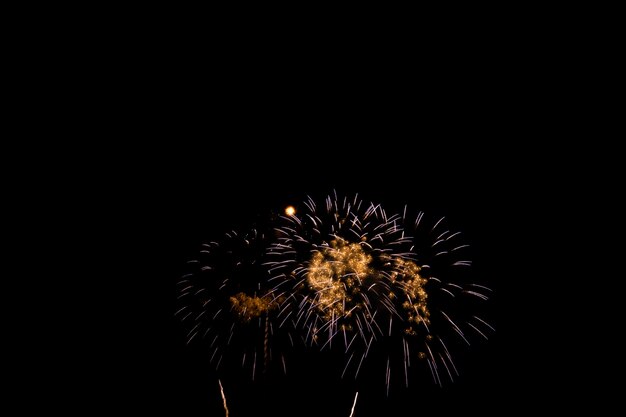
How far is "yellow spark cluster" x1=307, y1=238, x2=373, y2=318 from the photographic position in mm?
9398

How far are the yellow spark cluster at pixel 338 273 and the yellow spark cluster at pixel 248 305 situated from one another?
1748 millimetres

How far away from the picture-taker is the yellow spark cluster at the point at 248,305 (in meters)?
10.6

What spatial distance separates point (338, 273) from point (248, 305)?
2.59 meters

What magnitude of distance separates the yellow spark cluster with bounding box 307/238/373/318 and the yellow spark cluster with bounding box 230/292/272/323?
175cm

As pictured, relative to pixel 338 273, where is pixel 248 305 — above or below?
below

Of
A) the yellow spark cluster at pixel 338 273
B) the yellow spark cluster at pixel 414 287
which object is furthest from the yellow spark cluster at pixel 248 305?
the yellow spark cluster at pixel 414 287

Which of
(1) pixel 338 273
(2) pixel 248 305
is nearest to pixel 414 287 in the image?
(1) pixel 338 273

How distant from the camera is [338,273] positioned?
9.37 metres

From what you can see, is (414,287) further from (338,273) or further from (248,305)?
(248,305)

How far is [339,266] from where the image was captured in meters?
9.41

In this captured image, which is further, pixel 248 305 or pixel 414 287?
pixel 248 305

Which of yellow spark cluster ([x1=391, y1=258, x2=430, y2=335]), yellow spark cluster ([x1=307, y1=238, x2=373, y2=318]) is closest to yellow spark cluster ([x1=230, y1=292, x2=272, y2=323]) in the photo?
yellow spark cluster ([x1=307, y1=238, x2=373, y2=318])

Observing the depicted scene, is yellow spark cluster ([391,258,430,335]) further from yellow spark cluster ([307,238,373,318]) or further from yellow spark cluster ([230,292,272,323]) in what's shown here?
yellow spark cluster ([230,292,272,323])

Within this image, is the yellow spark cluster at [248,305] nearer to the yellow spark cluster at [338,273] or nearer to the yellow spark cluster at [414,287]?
the yellow spark cluster at [338,273]
